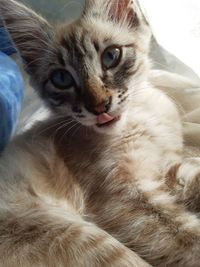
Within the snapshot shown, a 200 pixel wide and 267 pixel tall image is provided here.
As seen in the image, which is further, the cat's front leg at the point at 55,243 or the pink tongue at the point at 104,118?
the pink tongue at the point at 104,118

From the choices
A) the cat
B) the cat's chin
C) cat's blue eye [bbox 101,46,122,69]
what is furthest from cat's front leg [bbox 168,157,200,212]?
cat's blue eye [bbox 101,46,122,69]

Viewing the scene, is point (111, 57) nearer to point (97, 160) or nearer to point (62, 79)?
point (62, 79)

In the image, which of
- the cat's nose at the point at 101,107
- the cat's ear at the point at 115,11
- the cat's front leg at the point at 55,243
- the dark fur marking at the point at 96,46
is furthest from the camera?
the cat's ear at the point at 115,11

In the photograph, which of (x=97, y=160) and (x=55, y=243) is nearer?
(x=55, y=243)

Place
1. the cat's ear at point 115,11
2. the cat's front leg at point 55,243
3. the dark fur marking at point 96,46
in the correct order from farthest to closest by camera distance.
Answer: the cat's ear at point 115,11 < the dark fur marking at point 96,46 < the cat's front leg at point 55,243

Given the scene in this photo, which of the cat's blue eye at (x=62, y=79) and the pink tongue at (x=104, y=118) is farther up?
the cat's blue eye at (x=62, y=79)

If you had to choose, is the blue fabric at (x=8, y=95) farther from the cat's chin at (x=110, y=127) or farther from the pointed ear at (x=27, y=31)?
the cat's chin at (x=110, y=127)

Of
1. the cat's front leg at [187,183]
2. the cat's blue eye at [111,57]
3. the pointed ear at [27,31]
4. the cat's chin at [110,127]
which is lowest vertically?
the cat's front leg at [187,183]

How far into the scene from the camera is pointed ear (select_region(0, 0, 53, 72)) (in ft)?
4.22

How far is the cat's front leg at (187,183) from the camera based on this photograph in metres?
1.18

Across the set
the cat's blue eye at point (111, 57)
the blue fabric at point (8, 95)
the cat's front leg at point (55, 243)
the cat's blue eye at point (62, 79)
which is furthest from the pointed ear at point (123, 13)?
the cat's front leg at point (55, 243)

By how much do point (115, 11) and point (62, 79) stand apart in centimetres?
28

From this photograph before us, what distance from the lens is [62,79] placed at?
1.27 m

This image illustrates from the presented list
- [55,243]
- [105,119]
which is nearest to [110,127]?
[105,119]
